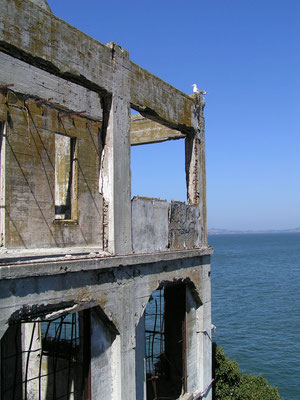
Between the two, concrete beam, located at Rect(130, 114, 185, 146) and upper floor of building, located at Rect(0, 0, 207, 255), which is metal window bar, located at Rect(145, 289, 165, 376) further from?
concrete beam, located at Rect(130, 114, 185, 146)

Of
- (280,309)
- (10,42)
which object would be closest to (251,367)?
(280,309)

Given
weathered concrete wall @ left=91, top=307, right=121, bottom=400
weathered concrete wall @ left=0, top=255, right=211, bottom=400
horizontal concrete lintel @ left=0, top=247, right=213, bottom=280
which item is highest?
horizontal concrete lintel @ left=0, top=247, right=213, bottom=280

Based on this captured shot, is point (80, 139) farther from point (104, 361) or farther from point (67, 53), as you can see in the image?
point (104, 361)

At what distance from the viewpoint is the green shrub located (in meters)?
12.9

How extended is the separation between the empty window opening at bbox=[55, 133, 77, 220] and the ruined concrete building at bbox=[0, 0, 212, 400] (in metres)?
0.03

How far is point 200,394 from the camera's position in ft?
34.6

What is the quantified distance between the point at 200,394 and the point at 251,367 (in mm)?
13328

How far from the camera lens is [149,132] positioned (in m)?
13.1

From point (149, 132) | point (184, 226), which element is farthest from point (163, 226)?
point (149, 132)

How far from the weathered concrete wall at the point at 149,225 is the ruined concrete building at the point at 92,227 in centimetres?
3

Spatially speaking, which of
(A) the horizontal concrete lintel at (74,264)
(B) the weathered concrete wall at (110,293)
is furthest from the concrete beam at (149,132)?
(A) the horizontal concrete lintel at (74,264)

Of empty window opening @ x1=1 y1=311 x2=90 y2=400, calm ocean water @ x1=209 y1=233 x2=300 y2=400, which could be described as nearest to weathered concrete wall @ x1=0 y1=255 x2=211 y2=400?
empty window opening @ x1=1 y1=311 x2=90 y2=400

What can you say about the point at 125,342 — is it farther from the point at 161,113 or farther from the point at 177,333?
the point at 161,113

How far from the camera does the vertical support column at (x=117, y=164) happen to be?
7.96 meters
